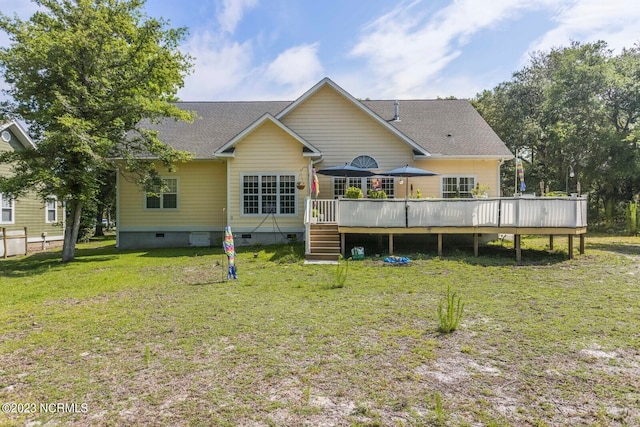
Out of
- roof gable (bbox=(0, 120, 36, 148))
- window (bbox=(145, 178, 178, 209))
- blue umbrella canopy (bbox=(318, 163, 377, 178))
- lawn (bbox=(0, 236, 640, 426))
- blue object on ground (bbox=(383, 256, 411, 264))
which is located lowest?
lawn (bbox=(0, 236, 640, 426))

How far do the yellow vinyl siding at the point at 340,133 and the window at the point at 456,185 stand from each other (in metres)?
1.93

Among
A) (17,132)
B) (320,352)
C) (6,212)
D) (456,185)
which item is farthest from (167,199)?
(320,352)

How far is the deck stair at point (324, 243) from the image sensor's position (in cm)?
1234

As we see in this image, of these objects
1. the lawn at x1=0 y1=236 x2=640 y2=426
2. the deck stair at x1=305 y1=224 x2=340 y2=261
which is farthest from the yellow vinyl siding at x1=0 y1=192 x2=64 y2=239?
the deck stair at x1=305 y1=224 x2=340 y2=261

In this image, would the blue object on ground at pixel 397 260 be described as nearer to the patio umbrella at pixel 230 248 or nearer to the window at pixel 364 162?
the patio umbrella at pixel 230 248

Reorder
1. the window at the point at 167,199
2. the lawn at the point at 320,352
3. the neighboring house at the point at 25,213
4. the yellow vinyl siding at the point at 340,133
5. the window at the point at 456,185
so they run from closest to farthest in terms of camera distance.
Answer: the lawn at the point at 320,352 → the yellow vinyl siding at the point at 340,133 → the window at the point at 456,185 → the window at the point at 167,199 → the neighboring house at the point at 25,213

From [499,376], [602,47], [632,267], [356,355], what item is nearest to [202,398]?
[356,355]

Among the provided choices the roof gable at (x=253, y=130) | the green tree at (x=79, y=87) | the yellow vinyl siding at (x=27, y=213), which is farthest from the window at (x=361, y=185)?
the yellow vinyl siding at (x=27, y=213)

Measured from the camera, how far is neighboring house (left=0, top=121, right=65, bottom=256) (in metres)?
17.1

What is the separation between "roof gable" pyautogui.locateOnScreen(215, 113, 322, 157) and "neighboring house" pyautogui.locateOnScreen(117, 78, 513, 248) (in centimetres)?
5

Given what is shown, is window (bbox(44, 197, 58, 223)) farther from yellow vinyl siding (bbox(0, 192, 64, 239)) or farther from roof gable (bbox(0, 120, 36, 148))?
roof gable (bbox(0, 120, 36, 148))

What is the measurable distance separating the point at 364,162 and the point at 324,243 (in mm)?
4988

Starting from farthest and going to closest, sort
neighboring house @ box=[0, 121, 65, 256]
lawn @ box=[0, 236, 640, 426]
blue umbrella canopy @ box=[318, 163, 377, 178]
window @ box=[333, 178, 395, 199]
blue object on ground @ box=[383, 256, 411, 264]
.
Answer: neighboring house @ box=[0, 121, 65, 256]
window @ box=[333, 178, 395, 199]
blue umbrella canopy @ box=[318, 163, 377, 178]
blue object on ground @ box=[383, 256, 411, 264]
lawn @ box=[0, 236, 640, 426]

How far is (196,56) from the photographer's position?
15.4 metres
